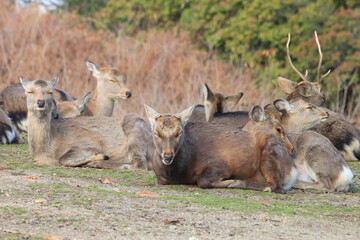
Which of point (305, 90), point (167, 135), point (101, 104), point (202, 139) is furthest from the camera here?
point (101, 104)

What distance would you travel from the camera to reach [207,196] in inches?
338

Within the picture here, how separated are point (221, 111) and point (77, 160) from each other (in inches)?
158

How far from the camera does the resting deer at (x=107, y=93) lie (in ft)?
A: 51.3

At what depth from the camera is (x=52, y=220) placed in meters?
6.78

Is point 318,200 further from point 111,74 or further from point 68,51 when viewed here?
point 68,51

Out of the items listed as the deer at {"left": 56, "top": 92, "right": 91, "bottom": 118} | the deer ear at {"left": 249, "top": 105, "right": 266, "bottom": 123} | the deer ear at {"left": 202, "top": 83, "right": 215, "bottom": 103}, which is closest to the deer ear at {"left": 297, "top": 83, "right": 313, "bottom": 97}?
the deer ear at {"left": 202, "top": 83, "right": 215, "bottom": 103}

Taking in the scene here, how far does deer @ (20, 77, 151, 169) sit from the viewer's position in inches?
440

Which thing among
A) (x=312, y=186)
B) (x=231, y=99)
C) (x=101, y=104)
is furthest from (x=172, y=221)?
(x=101, y=104)

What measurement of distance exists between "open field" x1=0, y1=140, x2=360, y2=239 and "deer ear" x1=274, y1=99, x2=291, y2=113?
3152 mm

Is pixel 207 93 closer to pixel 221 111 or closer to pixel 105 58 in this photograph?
pixel 221 111

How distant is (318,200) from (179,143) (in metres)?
1.60

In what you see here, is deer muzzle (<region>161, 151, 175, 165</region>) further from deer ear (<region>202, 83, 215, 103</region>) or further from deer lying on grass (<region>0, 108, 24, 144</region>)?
deer ear (<region>202, 83, 215, 103</region>)

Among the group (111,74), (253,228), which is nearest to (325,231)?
(253,228)

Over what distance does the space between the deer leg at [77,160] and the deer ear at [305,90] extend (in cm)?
460
